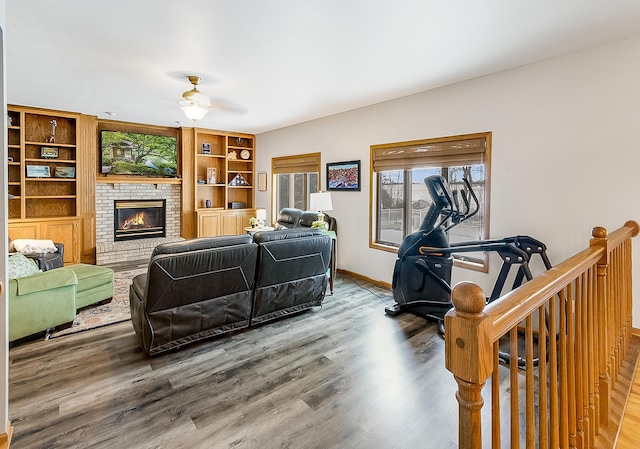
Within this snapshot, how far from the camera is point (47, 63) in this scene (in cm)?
342

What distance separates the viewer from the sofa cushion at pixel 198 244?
2590 millimetres

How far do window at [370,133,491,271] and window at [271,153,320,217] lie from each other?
1.44 m

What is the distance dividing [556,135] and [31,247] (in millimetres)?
6193

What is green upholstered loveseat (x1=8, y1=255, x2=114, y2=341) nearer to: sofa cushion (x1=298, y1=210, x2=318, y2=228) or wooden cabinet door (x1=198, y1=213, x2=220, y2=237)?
sofa cushion (x1=298, y1=210, x2=318, y2=228)

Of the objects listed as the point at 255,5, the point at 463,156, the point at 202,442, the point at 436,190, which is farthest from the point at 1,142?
the point at 463,156

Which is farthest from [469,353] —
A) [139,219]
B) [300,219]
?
[139,219]

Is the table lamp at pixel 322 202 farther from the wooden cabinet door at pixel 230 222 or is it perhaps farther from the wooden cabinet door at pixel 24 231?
the wooden cabinet door at pixel 24 231

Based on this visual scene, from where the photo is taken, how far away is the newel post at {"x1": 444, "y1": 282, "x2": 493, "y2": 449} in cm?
80

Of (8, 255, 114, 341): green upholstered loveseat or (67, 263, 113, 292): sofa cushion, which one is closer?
(8, 255, 114, 341): green upholstered loveseat

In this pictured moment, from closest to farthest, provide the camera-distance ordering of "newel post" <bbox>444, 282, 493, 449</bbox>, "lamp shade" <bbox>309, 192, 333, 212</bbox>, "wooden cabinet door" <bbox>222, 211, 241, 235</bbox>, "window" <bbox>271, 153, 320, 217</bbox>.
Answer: "newel post" <bbox>444, 282, 493, 449</bbox> < "lamp shade" <bbox>309, 192, 333, 212</bbox> < "window" <bbox>271, 153, 320, 217</bbox> < "wooden cabinet door" <bbox>222, 211, 241, 235</bbox>

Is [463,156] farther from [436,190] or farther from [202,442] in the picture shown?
[202,442]

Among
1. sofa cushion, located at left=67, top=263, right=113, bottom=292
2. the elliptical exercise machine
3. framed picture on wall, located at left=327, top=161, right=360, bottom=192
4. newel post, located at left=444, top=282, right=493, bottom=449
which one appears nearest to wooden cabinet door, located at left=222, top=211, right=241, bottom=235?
framed picture on wall, located at left=327, top=161, right=360, bottom=192

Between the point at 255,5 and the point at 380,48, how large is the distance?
1155 mm

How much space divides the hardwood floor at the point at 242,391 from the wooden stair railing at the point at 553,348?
1.88 feet
